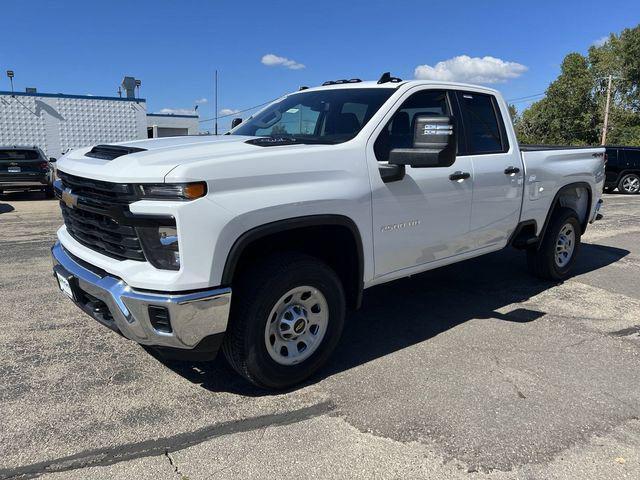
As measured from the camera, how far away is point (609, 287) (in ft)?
20.1

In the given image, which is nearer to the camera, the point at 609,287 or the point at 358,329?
the point at 358,329

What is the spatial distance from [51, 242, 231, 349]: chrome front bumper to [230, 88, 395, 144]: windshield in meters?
1.45

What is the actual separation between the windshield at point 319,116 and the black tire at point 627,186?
16.6 m

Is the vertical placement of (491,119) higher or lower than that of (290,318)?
higher

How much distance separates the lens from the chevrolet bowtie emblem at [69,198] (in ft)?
11.2

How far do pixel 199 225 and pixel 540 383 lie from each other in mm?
2568

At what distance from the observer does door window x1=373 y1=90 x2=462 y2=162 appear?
3791mm

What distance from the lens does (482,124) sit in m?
4.84

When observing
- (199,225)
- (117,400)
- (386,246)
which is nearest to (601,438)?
(386,246)

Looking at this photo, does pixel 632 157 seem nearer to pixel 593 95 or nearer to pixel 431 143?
pixel 431 143

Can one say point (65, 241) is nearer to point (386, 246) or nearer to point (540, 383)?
point (386, 246)

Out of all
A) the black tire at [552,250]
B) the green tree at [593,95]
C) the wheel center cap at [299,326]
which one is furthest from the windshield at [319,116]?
the green tree at [593,95]

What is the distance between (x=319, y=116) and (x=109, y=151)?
1.65 meters

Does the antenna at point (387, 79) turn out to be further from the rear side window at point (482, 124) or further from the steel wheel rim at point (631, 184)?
the steel wheel rim at point (631, 184)
